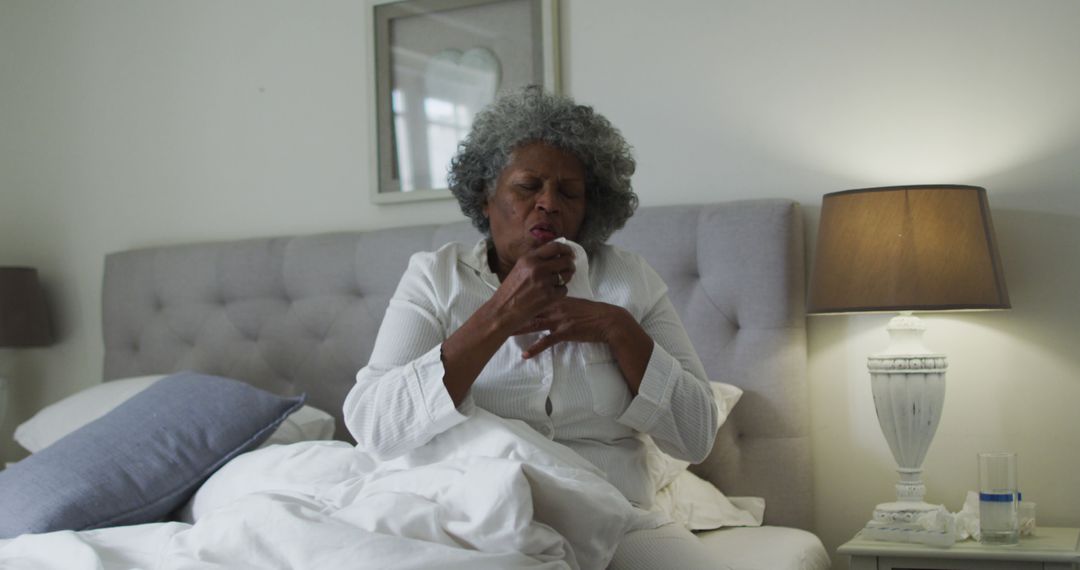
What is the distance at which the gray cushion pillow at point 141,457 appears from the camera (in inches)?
81.5

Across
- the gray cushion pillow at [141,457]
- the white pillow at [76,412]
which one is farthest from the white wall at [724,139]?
the gray cushion pillow at [141,457]

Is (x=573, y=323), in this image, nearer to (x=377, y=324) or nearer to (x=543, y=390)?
(x=543, y=390)

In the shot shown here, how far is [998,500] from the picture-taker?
1.98 meters

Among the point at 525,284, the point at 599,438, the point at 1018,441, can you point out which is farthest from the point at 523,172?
the point at 1018,441

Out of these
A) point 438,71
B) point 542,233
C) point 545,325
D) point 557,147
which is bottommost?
point 545,325

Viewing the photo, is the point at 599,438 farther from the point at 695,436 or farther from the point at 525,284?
the point at 525,284

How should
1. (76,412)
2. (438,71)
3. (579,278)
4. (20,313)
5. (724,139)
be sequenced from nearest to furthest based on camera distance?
(579,278), (724,139), (76,412), (438,71), (20,313)

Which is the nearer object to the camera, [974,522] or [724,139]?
[974,522]

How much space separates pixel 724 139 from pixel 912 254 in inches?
24.8

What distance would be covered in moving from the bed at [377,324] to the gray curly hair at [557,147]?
51 centimetres

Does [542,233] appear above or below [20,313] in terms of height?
above

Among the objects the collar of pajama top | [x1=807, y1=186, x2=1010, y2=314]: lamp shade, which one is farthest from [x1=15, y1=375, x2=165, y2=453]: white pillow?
[x1=807, y1=186, x2=1010, y2=314]: lamp shade

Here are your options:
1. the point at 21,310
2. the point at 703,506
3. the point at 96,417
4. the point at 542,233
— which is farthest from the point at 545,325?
the point at 21,310

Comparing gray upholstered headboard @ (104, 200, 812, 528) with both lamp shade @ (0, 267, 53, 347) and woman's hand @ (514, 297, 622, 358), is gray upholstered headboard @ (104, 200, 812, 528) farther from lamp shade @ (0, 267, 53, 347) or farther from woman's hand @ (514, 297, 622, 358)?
woman's hand @ (514, 297, 622, 358)
